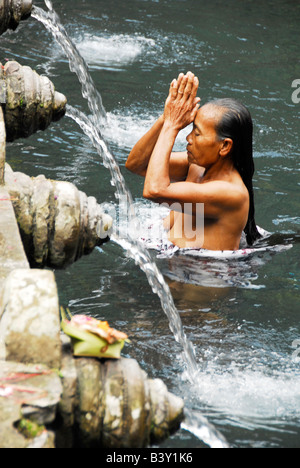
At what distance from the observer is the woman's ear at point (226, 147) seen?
444 cm

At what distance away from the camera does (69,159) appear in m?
6.78

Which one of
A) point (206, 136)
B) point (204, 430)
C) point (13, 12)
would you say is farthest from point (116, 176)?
point (204, 430)

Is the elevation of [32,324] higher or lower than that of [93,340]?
higher

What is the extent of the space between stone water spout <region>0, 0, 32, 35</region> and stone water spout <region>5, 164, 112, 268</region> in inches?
73.9

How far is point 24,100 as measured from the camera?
14.2 feet

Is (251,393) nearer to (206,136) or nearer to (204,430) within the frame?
(204,430)

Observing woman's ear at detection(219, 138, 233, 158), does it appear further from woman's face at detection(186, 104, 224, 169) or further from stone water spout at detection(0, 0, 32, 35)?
stone water spout at detection(0, 0, 32, 35)

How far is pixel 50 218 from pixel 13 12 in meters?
2.24

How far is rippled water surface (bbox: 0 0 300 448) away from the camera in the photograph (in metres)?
3.80

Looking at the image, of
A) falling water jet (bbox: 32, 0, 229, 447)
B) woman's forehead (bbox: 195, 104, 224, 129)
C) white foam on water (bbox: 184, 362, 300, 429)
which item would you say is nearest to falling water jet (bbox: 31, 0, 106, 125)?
falling water jet (bbox: 32, 0, 229, 447)

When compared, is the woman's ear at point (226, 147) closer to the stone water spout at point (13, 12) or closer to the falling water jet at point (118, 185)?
the falling water jet at point (118, 185)

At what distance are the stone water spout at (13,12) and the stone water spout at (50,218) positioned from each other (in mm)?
1878

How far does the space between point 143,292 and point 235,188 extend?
35.6 inches

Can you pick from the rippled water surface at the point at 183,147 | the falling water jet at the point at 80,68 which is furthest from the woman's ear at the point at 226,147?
the falling water jet at the point at 80,68
